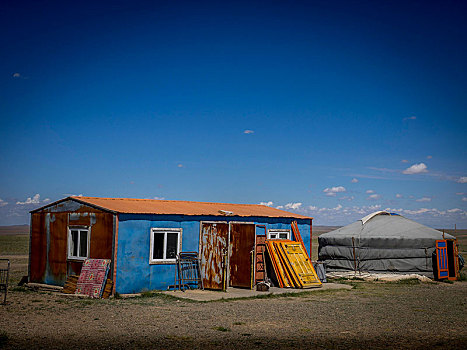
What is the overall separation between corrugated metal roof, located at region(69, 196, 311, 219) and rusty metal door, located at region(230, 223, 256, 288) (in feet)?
4.70

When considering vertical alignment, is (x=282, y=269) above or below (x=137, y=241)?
below

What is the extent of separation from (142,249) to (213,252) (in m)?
2.54

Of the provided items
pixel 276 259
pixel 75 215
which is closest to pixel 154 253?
pixel 75 215

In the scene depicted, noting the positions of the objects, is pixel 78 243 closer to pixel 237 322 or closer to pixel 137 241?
pixel 137 241

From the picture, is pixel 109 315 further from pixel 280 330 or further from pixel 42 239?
pixel 42 239

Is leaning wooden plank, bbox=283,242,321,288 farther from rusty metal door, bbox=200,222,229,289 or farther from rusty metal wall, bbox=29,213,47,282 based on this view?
rusty metal wall, bbox=29,213,47,282

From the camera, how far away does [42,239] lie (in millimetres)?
18250

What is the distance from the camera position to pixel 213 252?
17.3 metres

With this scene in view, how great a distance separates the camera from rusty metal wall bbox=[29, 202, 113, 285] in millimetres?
15945

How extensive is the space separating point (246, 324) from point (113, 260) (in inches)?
240

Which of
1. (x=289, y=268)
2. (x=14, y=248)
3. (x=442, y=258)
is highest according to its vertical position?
(x=442, y=258)

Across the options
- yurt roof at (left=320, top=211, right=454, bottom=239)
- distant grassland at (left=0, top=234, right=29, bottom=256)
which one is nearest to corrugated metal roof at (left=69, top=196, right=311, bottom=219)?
yurt roof at (left=320, top=211, right=454, bottom=239)

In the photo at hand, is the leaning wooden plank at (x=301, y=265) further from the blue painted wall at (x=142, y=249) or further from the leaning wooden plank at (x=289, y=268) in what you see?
the blue painted wall at (x=142, y=249)

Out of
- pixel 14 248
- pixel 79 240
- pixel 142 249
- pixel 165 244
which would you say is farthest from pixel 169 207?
pixel 14 248
